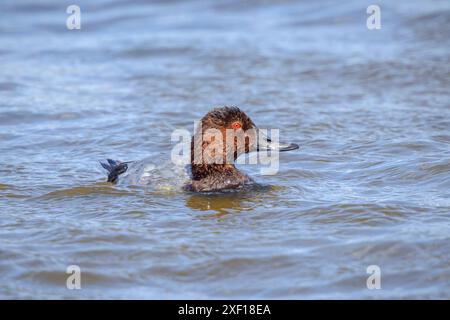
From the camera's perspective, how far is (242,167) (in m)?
8.73

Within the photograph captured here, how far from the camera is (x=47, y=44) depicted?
14.4m

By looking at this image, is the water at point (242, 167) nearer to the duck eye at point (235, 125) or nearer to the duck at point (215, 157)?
the duck at point (215, 157)

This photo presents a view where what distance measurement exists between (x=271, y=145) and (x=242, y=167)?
3.19ft

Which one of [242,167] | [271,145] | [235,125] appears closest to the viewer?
[235,125]

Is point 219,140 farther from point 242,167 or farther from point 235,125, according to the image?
point 242,167

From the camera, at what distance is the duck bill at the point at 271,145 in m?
7.77

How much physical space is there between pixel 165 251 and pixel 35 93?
242 inches

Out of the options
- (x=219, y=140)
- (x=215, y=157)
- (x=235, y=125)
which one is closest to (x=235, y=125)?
(x=235, y=125)
